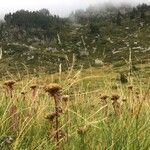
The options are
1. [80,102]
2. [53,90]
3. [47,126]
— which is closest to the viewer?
[53,90]

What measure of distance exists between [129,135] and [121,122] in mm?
683

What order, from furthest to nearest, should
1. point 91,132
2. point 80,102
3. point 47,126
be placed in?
1. point 80,102
2. point 47,126
3. point 91,132

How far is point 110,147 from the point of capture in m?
4.75

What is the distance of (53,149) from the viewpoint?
468 centimetres

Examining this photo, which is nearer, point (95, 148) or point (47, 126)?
point (95, 148)

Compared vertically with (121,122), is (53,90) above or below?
above

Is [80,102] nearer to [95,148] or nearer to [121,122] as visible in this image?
[121,122]

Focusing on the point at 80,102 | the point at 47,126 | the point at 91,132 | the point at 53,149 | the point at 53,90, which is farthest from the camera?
the point at 80,102

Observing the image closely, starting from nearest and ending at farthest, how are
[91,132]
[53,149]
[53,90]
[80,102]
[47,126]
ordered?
[53,90] → [53,149] → [91,132] → [47,126] → [80,102]

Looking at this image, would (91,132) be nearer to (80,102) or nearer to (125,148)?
(125,148)

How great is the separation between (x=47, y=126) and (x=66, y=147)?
1289 mm

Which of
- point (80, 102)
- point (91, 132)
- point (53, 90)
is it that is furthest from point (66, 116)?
point (53, 90)

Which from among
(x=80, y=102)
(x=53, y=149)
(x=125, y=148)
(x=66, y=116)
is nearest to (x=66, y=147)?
(x=53, y=149)

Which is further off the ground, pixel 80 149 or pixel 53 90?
pixel 53 90
